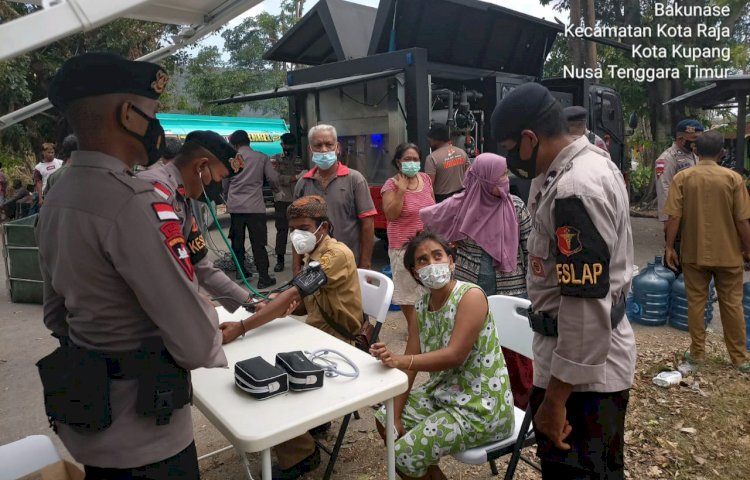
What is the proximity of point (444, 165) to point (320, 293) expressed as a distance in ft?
9.38

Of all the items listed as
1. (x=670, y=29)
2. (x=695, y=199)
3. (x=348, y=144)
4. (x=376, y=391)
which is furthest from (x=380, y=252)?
(x=670, y=29)

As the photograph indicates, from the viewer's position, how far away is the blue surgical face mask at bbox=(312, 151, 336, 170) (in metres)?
4.10

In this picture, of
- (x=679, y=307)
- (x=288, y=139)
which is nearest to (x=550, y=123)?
(x=679, y=307)

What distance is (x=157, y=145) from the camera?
4.97ft

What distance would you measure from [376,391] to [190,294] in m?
0.76

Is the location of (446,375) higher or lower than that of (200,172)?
lower

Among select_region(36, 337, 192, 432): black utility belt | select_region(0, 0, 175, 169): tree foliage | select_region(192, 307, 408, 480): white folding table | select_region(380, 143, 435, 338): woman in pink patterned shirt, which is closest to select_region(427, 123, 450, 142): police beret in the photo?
select_region(380, 143, 435, 338): woman in pink patterned shirt

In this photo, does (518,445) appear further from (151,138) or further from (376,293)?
(151,138)

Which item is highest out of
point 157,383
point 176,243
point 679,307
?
point 176,243

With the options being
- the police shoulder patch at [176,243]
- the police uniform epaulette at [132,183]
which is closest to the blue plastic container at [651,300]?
the police shoulder patch at [176,243]

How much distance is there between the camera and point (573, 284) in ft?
4.93

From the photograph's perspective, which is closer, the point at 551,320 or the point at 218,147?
the point at 551,320

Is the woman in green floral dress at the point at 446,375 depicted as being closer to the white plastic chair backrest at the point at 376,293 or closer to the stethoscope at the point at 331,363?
the stethoscope at the point at 331,363

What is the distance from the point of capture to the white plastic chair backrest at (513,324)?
2.44m
